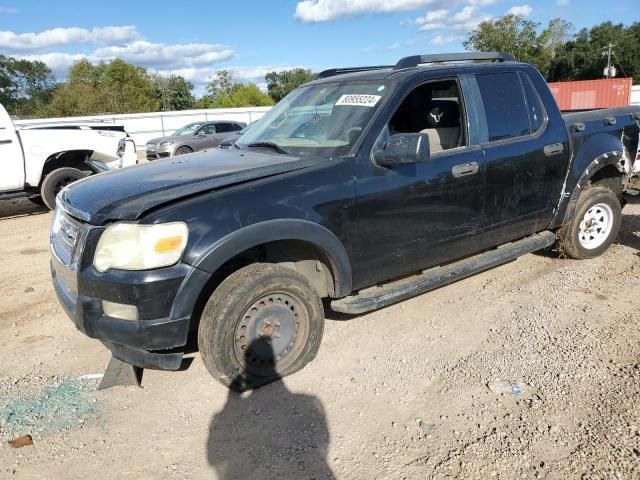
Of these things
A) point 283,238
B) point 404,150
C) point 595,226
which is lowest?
point 595,226

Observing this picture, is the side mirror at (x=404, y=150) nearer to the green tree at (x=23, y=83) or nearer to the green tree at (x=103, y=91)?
the green tree at (x=103, y=91)

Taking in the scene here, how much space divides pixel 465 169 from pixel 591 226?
2183 millimetres

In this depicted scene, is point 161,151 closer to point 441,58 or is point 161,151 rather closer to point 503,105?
point 441,58

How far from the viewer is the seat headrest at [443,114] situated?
14.2ft

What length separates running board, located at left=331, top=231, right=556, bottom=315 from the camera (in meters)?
3.46

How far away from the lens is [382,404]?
3076 millimetres

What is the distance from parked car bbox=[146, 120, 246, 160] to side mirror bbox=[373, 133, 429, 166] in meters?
14.6

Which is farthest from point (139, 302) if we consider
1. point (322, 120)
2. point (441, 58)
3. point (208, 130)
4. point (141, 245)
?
point (208, 130)

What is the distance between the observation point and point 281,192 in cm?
306

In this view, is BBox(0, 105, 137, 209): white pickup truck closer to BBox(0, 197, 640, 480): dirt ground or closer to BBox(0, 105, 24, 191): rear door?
BBox(0, 105, 24, 191): rear door

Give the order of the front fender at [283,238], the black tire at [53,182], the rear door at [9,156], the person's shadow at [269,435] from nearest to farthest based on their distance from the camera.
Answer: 1. the person's shadow at [269,435]
2. the front fender at [283,238]
3. the rear door at [9,156]
4. the black tire at [53,182]

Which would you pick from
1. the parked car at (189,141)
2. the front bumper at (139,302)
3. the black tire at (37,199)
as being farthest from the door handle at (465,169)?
the parked car at (189,141)

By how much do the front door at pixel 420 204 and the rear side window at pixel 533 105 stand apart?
0.70m

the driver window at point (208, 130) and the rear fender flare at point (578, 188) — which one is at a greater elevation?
the driver window at point (208, 130)
